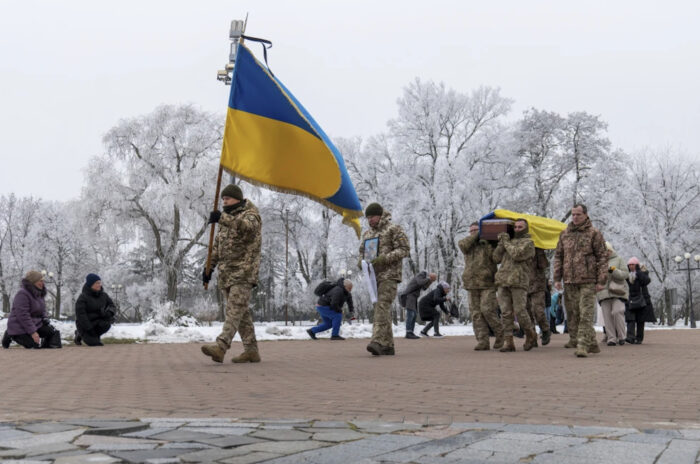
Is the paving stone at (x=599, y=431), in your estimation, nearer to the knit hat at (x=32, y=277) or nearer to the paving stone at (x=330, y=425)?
the paving stone at (x=330, y=425)

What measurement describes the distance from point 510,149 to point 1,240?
37.1 meters

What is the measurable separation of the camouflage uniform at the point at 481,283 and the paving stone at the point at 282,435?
7748 millimetres

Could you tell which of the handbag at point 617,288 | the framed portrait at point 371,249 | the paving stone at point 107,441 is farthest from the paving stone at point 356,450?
the handbag at point 617,288

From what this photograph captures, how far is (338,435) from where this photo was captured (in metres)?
3.39

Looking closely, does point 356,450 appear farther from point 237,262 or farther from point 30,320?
point 30,320

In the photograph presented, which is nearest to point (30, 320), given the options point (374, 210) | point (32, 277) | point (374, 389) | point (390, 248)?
point (32, 277)

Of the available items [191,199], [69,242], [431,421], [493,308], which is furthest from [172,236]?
[431,421]

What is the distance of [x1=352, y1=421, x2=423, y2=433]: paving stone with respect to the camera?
3543mm

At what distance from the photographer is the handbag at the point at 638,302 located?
510 inches

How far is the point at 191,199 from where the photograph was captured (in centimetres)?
3394

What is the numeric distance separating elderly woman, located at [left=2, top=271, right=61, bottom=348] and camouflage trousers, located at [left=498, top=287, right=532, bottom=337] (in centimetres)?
796

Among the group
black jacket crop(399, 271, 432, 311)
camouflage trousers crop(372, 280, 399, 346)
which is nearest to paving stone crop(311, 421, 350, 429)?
camouflage trousers crop(372, 280, 399, 346)

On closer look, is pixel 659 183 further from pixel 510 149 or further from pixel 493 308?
pixel 493 308

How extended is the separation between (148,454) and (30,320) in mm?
10885
